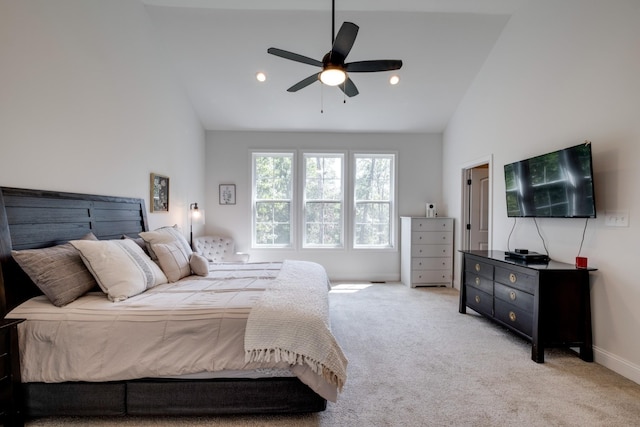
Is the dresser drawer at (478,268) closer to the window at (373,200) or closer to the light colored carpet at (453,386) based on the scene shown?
the light colored carpet at (453,386)

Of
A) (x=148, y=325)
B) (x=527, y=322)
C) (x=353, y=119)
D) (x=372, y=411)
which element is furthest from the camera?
(x=353, y=119)

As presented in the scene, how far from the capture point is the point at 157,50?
145 inches

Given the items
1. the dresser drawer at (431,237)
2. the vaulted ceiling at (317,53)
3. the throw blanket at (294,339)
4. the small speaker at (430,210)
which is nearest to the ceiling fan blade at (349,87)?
the vaulted ceiling at (317,53)

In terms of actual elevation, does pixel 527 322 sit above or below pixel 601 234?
below

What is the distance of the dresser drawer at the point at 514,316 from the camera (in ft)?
8.83

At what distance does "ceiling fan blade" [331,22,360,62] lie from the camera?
209cm

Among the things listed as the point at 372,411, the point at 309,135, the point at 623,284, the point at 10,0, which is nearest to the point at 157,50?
the point at 10,0

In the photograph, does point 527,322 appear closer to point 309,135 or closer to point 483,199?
point 483,199

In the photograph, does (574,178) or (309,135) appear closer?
(574,178)

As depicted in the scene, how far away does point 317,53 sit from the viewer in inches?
154

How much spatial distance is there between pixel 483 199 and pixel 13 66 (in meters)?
5.28

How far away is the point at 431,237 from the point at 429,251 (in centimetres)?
23

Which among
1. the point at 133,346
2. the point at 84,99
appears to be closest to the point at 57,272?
the point at 133,346

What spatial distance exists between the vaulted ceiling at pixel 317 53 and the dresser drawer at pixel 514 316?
3096 mm
